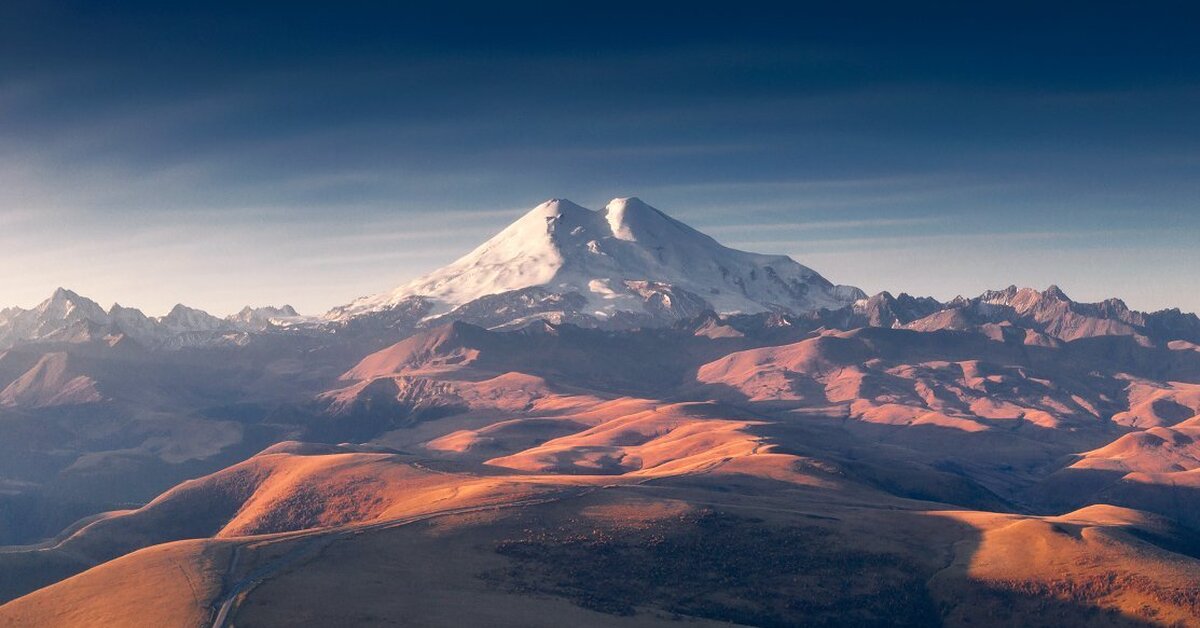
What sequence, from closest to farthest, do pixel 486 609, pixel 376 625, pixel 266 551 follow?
1. pixel 376 625
2. pixel 486 609
3. pixel 266 551

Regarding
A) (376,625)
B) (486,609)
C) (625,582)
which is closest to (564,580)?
(625,582)

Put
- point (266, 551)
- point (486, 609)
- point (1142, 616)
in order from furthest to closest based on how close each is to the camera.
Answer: point (266, 551), point (1142, 616), point (486, 609)

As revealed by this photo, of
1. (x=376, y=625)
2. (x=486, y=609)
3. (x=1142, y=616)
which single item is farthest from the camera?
(x=1142, y=616)

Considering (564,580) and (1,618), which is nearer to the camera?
(1,618)

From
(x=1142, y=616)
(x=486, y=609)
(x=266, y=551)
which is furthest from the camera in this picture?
(x=266, y=551)

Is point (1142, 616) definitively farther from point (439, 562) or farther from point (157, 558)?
point (157, 558)

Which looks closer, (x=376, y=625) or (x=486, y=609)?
(x=376, y=625)

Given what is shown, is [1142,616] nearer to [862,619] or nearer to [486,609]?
[862,619]

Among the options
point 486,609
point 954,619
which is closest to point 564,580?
point 486,609

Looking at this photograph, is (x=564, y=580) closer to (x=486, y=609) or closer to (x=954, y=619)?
(x=486, y=609)
